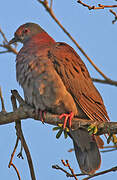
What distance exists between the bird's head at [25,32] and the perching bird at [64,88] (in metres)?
0.60

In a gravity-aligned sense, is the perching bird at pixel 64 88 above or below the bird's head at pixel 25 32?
below

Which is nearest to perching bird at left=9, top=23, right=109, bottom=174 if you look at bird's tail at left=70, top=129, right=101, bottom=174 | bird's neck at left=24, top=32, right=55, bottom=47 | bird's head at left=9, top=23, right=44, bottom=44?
bird's tail at left=70, top=129, right=101, bottom=174

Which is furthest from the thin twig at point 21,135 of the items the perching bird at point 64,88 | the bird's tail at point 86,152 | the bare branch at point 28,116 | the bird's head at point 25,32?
the bird's head at point 25,32

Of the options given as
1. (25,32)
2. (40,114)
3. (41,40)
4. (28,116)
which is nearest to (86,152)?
(40,114)

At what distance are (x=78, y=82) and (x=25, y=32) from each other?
1437mm

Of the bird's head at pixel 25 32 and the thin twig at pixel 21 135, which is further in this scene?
the bird's head at pixel 25 32

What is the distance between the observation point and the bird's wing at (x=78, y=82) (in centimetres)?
441

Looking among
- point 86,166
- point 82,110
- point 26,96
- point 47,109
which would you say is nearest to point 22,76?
point 26,96

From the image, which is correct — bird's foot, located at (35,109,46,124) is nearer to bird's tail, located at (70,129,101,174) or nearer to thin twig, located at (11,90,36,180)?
thin twig, located at (11,90,36,180)

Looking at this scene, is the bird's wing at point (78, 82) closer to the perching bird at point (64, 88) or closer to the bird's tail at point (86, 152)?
the perching bird at point (64, 88)

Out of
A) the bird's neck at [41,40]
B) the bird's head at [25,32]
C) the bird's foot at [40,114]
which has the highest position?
the bird's head at [25,32]

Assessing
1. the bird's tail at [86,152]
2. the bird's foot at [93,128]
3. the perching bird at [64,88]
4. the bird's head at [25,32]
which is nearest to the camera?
the bird's foot at [93,128]

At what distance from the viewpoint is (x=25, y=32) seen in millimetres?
5480

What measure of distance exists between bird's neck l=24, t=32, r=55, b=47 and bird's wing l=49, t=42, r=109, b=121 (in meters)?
0.29
